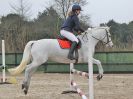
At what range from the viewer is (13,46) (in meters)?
25.5

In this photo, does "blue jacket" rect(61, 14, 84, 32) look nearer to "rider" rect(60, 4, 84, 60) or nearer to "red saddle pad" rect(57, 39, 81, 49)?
"rider" rect(60, 4, 84, 60)

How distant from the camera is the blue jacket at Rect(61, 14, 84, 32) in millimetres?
9680

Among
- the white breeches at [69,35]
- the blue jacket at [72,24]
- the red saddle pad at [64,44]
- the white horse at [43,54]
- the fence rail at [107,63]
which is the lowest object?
the fence rail at [107,63]

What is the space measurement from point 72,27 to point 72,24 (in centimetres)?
14

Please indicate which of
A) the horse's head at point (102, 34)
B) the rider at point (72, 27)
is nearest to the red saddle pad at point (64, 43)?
the rider at point (72, 27)

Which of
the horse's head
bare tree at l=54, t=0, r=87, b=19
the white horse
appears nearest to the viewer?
the white horse

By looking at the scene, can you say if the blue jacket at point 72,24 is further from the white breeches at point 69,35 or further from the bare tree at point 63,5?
the bare tree at point 63,5

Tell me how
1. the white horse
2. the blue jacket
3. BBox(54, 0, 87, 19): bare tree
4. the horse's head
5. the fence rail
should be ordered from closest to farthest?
the blue jacket < the white horse < the horse's head < the fence rail < BBox(54, 0, 87, 19): bare tree

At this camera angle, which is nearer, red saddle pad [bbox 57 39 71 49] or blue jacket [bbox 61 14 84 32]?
blue jacket [bbox 61 14 84 32]

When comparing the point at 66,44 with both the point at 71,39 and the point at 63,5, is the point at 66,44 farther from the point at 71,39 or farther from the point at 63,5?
the point at 63,5

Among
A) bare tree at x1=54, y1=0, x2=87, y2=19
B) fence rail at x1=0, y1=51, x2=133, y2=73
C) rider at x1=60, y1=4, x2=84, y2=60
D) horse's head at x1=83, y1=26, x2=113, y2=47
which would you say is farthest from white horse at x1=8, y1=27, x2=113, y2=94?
bare tree at x1=54, y1=0, x2=87, y2=19

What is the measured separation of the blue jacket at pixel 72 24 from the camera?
9.68 meters

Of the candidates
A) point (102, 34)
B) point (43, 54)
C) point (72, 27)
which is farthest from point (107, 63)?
point (43, 54)

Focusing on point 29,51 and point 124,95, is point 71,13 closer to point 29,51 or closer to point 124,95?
point 29,51
